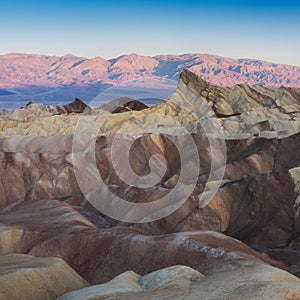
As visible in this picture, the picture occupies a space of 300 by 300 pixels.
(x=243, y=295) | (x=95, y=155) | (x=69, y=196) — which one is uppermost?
(x=243, y=295)

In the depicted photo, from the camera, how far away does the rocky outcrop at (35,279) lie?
1914 centimetres

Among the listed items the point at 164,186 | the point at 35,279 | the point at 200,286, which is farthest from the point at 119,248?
the point at 164,186

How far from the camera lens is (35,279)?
20094mm

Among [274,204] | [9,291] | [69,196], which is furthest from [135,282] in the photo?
[69,196]

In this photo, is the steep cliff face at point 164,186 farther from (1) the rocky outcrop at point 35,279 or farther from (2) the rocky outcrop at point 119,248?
(1) the rocky outcrop at point 35,279

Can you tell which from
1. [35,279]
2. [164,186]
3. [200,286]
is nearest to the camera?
[200,286]

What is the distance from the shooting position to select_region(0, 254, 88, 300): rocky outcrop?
62.8 feet

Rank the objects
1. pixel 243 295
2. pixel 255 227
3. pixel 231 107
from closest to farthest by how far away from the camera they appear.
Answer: pixel 243 295
pixel 255 227
pixel 231 107

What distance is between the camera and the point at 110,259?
94.9 feet

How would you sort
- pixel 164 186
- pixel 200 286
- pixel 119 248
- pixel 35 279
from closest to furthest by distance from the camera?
1. pixel 200 286
2. pixel 35 279
3. pixel 119 248
4. pixel 164 186

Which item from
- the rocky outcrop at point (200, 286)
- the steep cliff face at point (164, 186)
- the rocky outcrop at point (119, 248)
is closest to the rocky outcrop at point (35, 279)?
the rocky outcrop at point (200, 286)

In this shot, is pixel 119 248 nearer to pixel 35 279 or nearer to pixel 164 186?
pixel 35 279

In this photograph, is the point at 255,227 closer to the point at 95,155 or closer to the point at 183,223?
the point at 183,223

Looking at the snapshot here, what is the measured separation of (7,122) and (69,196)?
44082 millimetres
